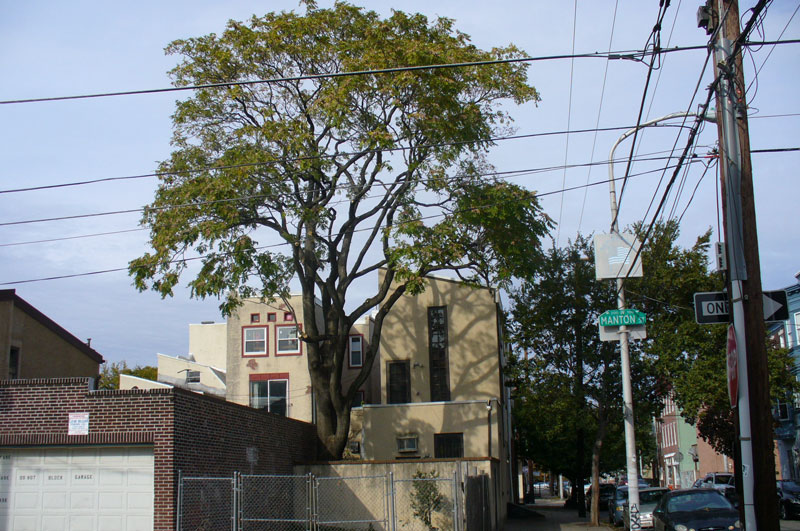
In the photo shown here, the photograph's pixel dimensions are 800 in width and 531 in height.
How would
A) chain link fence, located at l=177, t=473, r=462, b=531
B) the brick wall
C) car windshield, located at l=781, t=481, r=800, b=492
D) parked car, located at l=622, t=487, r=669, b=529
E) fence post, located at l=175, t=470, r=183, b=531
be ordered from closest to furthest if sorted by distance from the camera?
1. fence post, located at l=175, t=470, r=183, b=531
2. the brick wall
3. chain link fence, located at l=177, t=473, r=462, b=531
4. parked car, located at l=622, t=487, r=669, b=529
5. car windshield, located at l=781, t=481, r=800, b=492

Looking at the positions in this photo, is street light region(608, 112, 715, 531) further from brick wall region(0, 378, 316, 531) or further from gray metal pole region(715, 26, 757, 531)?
brick wall region(0, 378, 316, 531)

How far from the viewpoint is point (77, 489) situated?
657 inches

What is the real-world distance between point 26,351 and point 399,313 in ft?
43.8

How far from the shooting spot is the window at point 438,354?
29844 mm

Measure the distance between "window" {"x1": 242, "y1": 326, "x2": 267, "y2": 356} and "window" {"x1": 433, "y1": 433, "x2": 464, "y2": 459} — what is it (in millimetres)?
11341

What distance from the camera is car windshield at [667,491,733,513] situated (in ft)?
60.8

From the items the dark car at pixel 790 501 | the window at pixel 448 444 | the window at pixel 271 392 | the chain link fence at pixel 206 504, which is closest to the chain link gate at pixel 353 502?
the chain link fence at pixel 206 504

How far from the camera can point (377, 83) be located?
72.2ft

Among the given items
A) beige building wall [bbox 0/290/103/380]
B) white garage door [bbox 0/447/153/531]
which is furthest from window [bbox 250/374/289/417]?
white garage door [bbox 0/447/153/531]

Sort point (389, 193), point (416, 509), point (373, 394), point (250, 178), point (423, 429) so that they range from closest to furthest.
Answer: point (416, 509) → point (250, 178) → point (389, 193) → point (423, 429) → point (373, 394)

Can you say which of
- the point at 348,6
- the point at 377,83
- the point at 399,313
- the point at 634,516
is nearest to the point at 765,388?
the point at 634,516

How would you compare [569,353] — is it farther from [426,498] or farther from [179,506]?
[179,506]

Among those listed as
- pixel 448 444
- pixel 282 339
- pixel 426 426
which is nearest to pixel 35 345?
pixel 282 339

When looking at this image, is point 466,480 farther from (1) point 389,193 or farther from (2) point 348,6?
(2) point 348,6
